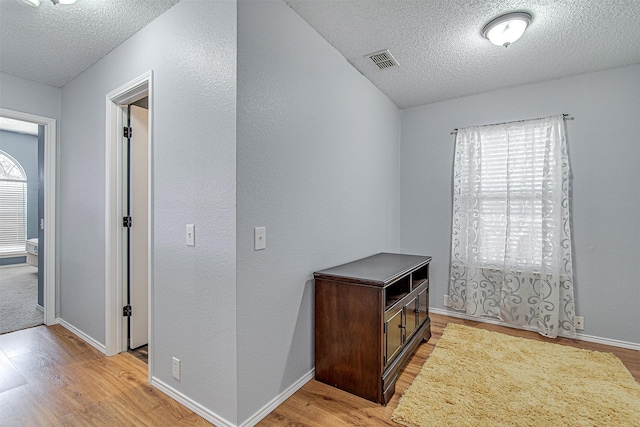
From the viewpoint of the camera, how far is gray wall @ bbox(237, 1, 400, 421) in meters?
1.67

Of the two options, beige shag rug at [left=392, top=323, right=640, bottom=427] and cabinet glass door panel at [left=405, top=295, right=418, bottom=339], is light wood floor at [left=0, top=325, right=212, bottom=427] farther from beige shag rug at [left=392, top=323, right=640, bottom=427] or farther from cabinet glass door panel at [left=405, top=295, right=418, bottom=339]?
cabinet glass door panel at [left=405, top=295, right=418, bottom=339]

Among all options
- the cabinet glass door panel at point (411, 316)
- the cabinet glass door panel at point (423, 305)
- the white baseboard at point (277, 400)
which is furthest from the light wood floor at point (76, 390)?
the cabinet glass door panel at point (423, 305)

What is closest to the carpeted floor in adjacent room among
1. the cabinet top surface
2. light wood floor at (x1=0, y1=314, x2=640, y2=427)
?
light wood floor at (x1=0, y1=314, x2=640, y2=427)

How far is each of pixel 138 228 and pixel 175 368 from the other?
128 centimetres

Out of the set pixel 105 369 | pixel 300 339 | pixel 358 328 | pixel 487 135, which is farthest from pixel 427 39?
pixel 105 369

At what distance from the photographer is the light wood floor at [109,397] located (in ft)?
5.73

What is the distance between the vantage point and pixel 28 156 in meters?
6.25

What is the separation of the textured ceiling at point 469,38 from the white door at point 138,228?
1.65 m

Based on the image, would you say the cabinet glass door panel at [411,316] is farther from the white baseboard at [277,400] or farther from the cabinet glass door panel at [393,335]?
the white baseboard at [277,400]

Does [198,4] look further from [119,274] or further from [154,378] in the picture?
[154,378]

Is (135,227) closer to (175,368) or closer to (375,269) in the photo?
(175,368)

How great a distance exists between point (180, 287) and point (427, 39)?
2.47 meters

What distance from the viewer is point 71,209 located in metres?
2.99

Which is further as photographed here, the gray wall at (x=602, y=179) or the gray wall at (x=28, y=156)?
the gray wall at (x=28, y=156)
